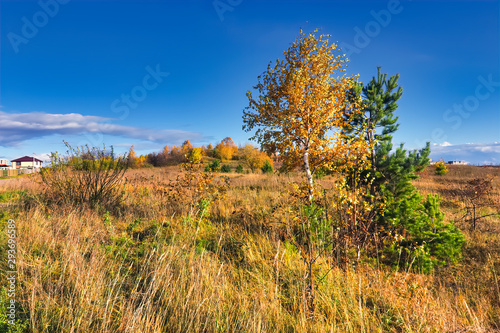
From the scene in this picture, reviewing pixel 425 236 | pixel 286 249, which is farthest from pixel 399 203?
pixel 286 249

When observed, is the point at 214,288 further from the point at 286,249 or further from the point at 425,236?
the point at 425,236

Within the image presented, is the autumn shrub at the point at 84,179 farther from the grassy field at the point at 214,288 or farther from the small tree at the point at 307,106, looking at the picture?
the small tree at the point at 307,106

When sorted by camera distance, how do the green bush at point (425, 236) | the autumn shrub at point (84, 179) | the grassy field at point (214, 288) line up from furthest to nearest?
the autumn shrub at point (84, 179)
the green bush at point (425, 236)
the grassy field at point (214, 288)

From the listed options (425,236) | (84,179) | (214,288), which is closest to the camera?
(214,288)

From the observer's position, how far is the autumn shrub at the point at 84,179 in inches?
284

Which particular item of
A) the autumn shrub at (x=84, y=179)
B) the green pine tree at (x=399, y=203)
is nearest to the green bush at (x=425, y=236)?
the green pine tree at (x=399, y=203)

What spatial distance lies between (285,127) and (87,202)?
5.84 meters

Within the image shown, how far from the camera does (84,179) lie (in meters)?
7.29

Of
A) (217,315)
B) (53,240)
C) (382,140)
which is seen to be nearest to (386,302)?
(217,315)

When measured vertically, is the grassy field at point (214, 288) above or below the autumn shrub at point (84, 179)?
below

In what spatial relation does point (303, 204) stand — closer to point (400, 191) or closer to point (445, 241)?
point (400, 191)

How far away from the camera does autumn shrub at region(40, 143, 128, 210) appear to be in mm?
7219

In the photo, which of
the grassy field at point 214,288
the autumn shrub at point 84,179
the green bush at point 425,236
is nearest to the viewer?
the grassy field at point 214,288

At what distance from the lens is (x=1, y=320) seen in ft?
7.94
